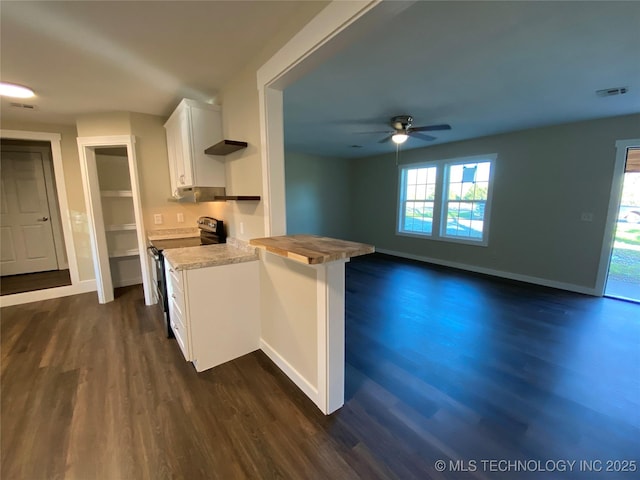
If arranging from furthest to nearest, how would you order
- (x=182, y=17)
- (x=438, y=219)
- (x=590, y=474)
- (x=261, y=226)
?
(x=438, y=219), (x=261, y=226), (x=182, y=17), (x=590, y=474)

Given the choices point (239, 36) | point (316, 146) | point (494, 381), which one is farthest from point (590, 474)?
point (316, 146)

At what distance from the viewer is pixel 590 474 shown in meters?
1.40

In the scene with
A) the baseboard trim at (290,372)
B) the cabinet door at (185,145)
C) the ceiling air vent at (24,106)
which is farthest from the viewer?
the ceiling air vent at (24,106)

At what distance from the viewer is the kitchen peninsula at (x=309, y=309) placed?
5.10 feet

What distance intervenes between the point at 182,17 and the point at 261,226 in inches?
55.9

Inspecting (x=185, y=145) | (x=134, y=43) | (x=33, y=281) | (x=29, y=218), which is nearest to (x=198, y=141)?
(x=185, y=145)

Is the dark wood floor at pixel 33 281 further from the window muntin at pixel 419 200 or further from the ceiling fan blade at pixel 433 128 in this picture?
the window muntin at pixel 419 200

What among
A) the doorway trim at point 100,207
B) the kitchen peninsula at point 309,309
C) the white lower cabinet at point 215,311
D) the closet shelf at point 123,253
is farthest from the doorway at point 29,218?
the kitchen peninsula at point 309,309

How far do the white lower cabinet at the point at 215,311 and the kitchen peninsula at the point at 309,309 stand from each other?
6.7 inches

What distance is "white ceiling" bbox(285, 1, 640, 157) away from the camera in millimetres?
1661

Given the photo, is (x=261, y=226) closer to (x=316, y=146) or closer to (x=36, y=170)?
(x=316, y=146)

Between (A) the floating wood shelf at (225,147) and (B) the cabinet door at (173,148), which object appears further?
(B) the cabinet door at (173,148)

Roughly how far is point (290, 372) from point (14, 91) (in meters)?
3.57

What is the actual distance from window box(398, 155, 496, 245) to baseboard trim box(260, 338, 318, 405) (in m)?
4.52
